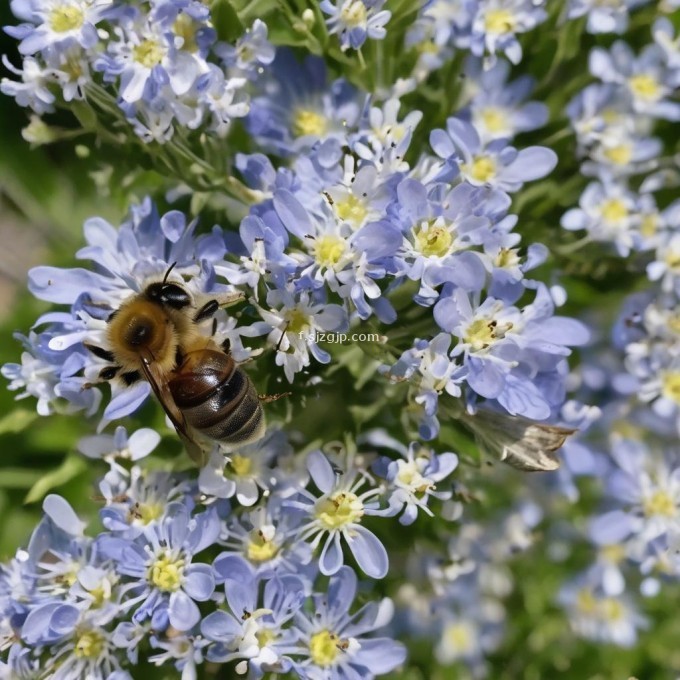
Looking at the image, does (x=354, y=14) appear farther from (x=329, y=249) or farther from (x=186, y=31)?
(x=329, y=249)

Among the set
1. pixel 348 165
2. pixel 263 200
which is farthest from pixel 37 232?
pixel 348 165

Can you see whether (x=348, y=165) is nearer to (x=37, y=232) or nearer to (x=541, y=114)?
(x=541, y=114)

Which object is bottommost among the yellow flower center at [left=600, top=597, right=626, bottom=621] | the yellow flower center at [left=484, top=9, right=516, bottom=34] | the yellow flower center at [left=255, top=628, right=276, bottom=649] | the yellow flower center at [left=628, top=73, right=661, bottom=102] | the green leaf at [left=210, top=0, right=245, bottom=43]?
the yellow flower center at [left=600, top=597, right=626, bottom=621]

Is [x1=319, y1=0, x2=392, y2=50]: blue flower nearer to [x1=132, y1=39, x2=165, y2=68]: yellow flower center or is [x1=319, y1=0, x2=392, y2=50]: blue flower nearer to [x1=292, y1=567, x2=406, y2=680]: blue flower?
[x1=132, y1=39, x2=165, y2=68]: yellow flower center

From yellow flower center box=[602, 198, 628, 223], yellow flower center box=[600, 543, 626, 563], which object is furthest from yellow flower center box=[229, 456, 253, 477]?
yellow flower center box=[600, 543, 626, 563]

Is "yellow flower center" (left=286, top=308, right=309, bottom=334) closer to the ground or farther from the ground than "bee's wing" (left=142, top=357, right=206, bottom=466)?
closer to the ground

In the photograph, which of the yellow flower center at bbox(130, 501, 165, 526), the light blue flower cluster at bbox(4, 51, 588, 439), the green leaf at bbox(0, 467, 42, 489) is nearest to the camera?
A: the light blue flower cluster at bbox(4, 51, 588, 439)
